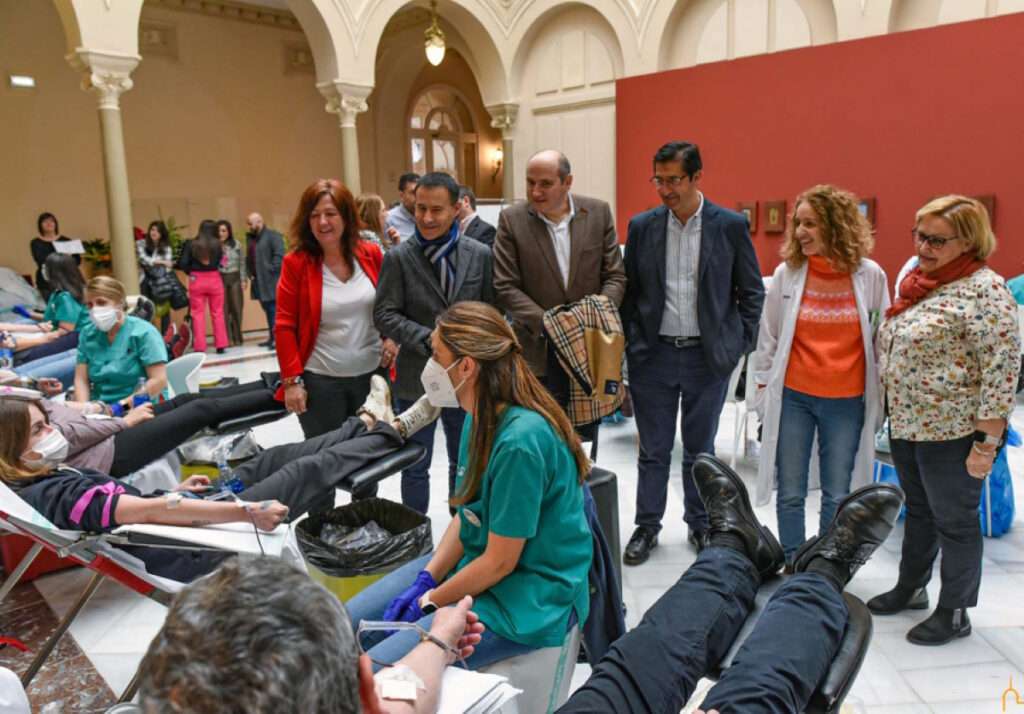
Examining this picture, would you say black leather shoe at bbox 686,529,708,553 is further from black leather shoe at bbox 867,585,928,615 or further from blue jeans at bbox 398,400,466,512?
blue jeans at bbox 398,400,466,512

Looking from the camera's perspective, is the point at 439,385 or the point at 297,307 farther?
the point at 297,307

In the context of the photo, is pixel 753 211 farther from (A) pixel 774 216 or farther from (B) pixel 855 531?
(B) pixel 855 531

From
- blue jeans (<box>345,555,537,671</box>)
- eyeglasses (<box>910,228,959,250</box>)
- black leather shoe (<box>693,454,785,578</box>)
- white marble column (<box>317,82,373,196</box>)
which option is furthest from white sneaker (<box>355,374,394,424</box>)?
white marble column (<box>317,82,373,196</box>)

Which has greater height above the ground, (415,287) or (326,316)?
(415,287)

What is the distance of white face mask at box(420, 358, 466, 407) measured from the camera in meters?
1.95

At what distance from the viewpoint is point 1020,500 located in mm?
3670

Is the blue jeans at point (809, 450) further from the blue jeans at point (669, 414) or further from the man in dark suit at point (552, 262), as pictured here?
the man in dark suit at point (552, 262)

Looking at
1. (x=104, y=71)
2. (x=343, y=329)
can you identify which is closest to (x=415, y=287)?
(x=343, y=329)

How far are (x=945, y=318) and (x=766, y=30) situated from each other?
7.62m

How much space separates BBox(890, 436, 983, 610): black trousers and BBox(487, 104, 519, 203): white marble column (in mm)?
8867

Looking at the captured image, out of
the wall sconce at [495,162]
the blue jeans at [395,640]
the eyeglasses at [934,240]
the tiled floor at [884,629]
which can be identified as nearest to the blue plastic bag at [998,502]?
the tiled floor at [884,629]

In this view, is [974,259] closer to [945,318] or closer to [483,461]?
[945,318]

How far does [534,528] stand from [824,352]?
156cm

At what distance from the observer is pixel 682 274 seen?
115 inches
